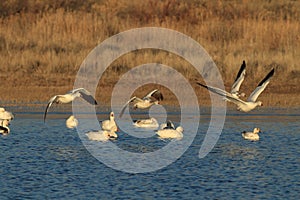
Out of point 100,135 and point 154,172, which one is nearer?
point 154,172

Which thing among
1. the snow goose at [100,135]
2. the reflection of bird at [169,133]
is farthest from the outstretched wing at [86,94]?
the reflection of bird at [169,133]

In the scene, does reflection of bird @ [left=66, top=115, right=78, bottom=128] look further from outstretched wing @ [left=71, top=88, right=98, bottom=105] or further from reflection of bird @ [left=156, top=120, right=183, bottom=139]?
reflection of bird @ [left=156, top=120, right=183, bottom=139]

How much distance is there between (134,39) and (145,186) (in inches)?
492

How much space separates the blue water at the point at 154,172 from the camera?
10.6 m

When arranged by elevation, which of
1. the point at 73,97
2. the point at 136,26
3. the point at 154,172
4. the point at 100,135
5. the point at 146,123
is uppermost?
the point at 136,26

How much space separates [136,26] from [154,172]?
12.5 metres

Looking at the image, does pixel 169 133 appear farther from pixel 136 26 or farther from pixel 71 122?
pixel 136 26

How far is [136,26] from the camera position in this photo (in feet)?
79.0

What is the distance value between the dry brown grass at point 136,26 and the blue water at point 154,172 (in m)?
4.36

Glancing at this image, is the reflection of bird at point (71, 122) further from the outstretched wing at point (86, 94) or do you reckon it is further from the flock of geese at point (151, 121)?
the outstretched wing at point (86, 94)

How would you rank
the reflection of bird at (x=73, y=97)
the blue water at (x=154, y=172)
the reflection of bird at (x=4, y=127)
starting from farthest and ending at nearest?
the reflection of bird at (x=73, y=97) → the reflection of bird at (x=4, y=127) → the blue water at (x=154, y=172)

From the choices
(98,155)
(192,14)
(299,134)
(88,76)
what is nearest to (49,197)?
(98,155)

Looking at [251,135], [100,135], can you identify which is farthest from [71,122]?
[251,135]

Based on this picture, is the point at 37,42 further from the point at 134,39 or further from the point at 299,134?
the point at 299,134
